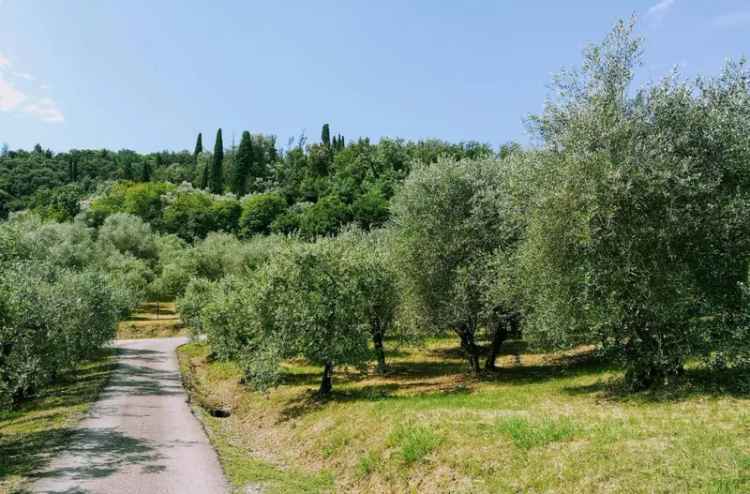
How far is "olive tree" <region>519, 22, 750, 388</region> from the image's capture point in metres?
19.0

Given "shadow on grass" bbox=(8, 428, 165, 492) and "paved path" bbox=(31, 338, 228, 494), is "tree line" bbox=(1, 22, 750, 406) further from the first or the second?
"shadow on grass" bbox=(8, 428, 165, 492)

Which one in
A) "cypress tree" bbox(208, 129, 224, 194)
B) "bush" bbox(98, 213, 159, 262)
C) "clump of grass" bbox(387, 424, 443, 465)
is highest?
"cypress tree" bbox(208, 129, 224, 194)

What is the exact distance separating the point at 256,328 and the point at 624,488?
73.7ft

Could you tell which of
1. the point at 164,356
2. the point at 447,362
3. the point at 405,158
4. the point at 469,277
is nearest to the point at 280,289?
the point at 469,277

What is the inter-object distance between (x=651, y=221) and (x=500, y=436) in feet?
34.7

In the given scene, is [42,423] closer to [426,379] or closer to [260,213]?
[426,379]

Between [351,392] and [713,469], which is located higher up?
[713,469]

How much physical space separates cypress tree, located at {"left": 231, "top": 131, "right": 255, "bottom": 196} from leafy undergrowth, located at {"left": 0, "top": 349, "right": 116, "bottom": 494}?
485 ft

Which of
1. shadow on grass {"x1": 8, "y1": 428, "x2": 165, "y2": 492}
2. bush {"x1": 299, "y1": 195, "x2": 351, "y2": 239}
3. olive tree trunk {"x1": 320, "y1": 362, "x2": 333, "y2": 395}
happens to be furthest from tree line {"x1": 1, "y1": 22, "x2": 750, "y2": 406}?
bush {"x1": 299, "y1": 195, "x2": 351, "y2": 239}

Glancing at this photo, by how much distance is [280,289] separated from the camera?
1129 inches

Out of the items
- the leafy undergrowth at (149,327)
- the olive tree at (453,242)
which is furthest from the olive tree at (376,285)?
the leafy undergrowth at (149,327)

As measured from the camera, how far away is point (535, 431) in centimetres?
1428

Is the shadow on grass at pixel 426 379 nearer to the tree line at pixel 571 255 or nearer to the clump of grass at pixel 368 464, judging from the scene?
the tree line at pixel 571 255

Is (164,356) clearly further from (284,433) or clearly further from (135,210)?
(135,210)
